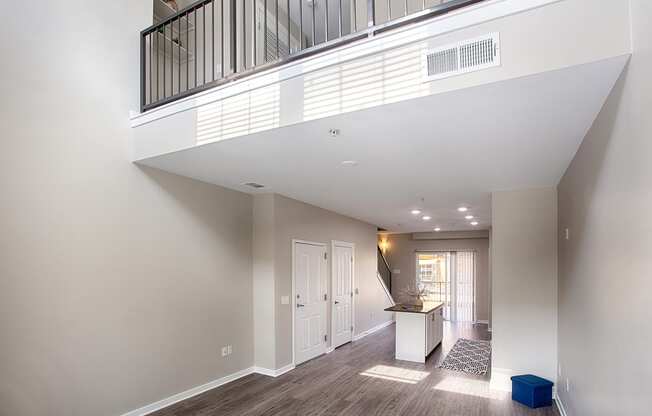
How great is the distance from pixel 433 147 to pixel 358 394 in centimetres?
318

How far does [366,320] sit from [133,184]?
603 centimetres

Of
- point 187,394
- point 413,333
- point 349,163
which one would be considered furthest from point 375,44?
point 413,333

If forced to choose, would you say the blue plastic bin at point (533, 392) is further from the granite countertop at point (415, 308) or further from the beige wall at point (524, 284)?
the granite countertop at point (415, 308)

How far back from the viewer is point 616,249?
84.1 inches

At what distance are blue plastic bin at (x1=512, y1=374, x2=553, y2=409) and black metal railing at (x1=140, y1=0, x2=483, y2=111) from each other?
13.3 feet

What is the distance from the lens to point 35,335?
303 cm

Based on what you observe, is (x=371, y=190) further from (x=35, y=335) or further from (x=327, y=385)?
(x=35, y=335)

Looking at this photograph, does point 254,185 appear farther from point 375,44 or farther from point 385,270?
point 385,270

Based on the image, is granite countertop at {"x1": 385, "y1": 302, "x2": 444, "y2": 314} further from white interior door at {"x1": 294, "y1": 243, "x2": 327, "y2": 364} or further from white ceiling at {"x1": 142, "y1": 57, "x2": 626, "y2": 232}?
white ceiling at {"x1": 142, "y1": 57, "x2": 626, "y2": 232}

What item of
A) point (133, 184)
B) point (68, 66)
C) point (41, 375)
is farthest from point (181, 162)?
point (41, 375)

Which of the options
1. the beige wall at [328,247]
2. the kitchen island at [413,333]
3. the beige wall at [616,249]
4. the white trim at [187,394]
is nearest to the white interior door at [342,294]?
the beige wall at [328,247]

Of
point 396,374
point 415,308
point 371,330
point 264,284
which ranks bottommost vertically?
point 371,330

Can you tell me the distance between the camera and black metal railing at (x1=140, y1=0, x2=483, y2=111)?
2.79m

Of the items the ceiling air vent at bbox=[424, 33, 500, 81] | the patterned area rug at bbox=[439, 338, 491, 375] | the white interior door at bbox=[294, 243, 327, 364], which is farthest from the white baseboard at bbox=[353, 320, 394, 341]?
the ceiling air vent at bbox=[424, 33, 500, 81]
